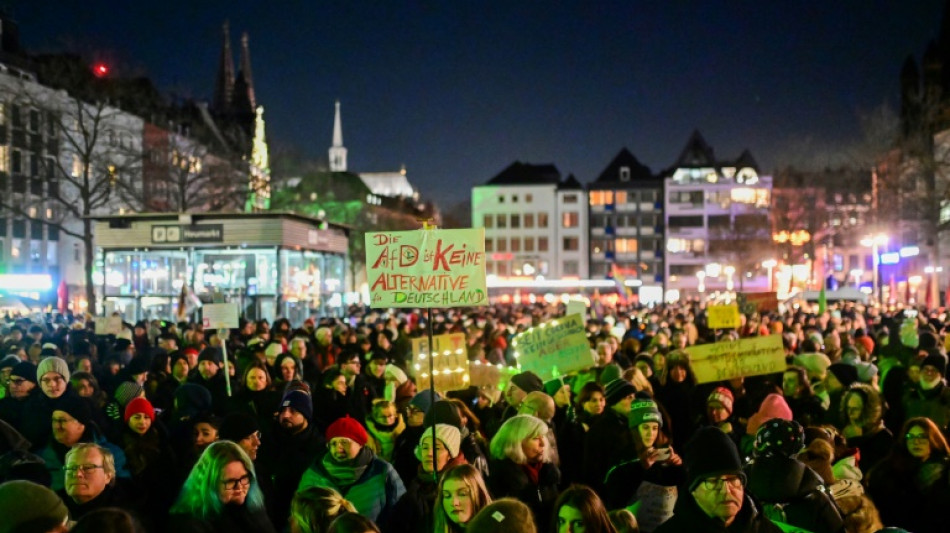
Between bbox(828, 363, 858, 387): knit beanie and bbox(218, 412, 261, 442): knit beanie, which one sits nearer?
bbox(218, 412, 261, 442): knit beanie

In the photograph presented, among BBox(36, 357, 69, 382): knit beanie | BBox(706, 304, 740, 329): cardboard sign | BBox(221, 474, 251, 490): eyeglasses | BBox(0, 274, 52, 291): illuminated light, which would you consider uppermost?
BBox(0, 274, 52, 291): illuminated light

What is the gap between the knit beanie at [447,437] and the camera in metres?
5.71

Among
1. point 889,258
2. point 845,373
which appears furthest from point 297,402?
point 889,258

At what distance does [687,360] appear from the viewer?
969cm

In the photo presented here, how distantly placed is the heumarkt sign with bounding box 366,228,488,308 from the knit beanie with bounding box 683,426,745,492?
8.63ft

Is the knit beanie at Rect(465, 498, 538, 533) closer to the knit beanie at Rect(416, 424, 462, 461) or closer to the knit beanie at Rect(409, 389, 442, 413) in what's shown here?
the knit beanie at Rect(416, 424, 462, 461)

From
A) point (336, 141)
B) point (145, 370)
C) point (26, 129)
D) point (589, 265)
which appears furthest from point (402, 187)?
point (145, 370)

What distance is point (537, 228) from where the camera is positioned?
8875 centimetres

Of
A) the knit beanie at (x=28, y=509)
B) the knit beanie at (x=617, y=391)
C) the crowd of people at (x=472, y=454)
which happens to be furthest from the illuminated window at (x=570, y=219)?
the knit beanie at (x=28, y=509)

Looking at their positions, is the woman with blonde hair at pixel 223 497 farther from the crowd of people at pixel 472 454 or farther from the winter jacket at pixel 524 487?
the winter jacket at pixel 524 487

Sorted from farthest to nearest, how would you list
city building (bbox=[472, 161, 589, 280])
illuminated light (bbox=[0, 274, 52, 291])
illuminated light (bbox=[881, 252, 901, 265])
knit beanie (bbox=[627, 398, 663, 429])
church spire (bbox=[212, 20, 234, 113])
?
1. church spire (bbox=[212, 20, 234, 113])
2. city building (bbox=[472, 161, 589, 280])
3. illuminated light (bbox=[0, 274, 52, 291])
4. illuminated light (bbox=[881, 252, 901, 265])
5. knit beanie (bbox=[627, 398, 663, 429])

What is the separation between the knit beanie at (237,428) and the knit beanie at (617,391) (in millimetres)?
2839

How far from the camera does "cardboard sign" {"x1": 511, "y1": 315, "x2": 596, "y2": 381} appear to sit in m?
9.72

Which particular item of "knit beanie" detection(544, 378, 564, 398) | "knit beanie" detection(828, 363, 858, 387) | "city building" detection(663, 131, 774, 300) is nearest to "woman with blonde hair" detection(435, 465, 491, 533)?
"knit beanie" detection(544, 378, 564, 398)
